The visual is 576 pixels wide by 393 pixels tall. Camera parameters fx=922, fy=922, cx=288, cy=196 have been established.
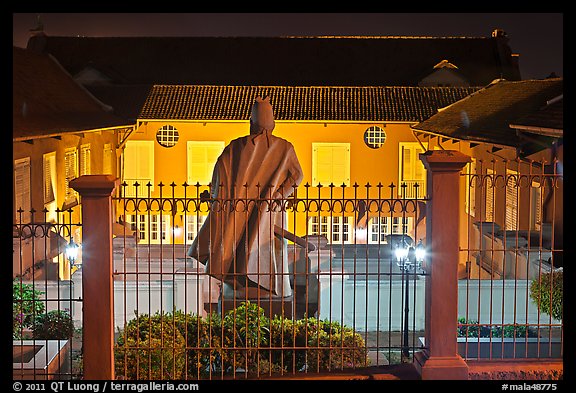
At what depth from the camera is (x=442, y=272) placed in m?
8.37

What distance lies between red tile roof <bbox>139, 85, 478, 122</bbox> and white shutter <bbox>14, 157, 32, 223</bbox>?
9.20 metres

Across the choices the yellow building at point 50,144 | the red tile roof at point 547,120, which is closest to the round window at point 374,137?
the yellow building at point 50,144

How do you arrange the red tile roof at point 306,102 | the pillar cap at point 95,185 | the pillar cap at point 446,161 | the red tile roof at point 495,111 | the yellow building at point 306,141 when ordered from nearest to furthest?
1. the pillar cap at point 95,185
2. the pillar cap at point 446,161
3. the red tile roof at point 495,111
4. the red tile roof at point 306,102
5. the yellow building at point 306,141

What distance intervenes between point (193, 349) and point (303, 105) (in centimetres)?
2026

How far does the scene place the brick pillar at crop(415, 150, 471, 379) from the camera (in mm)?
8297

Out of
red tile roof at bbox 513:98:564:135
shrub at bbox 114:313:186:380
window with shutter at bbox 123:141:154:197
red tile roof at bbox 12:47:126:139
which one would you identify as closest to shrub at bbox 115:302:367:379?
shrub at bbox 114:313:186:380

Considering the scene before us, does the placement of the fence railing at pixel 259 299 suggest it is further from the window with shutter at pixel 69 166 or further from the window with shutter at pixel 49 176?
the window with shutter at pixel 69 166

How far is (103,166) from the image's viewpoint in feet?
87.4

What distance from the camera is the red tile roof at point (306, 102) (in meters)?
27.7

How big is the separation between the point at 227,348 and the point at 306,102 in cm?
2051

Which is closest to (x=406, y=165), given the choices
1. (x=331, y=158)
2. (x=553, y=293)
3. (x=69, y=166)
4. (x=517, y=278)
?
(x=331, y=158)

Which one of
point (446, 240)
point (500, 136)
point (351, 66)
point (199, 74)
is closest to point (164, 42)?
point (199, 74)

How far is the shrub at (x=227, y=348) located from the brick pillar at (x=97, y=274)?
22 centimetres
